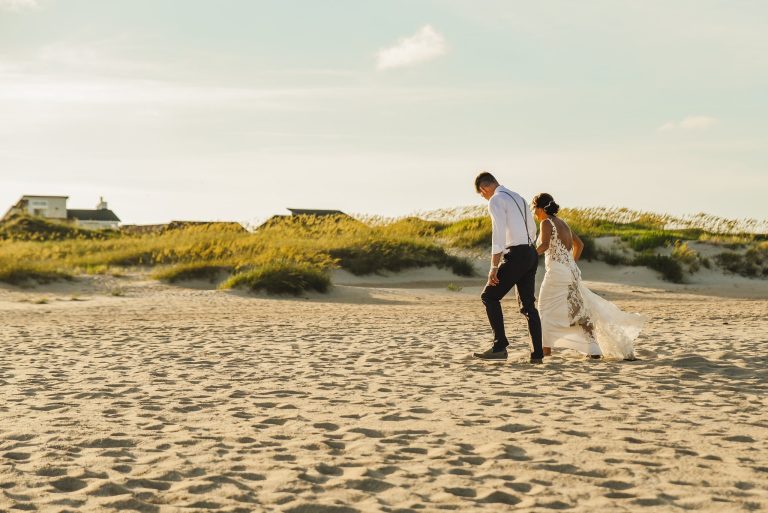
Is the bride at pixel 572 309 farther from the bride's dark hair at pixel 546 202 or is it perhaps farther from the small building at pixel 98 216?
the small building at pixel 98 216

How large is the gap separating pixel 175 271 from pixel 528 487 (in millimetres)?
20596

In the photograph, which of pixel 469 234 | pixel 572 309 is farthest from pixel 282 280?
pixel 572 309

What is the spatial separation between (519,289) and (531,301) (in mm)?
179

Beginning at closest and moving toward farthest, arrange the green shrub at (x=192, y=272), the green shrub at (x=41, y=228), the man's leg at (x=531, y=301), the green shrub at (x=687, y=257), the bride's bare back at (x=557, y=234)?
1. the man's leg at (x=531, y=301)
2. the bride's bare back at (x=557, y=234)
3. the green shrub at (x=192, y=272)
4. the green shrub at (x=687, y=257)
5. the green shrub at (x=41, y=228)

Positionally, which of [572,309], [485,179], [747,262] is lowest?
[572,309]

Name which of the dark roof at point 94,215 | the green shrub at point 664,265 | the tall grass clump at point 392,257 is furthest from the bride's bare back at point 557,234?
the dark roof at point 94,215

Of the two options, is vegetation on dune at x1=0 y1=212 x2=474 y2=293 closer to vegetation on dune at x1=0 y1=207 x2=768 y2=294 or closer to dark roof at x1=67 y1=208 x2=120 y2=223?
vegetation on dune at x1=0 y1=207 x2=768 y2=294

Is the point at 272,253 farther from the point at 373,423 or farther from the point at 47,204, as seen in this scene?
the point at 47,204

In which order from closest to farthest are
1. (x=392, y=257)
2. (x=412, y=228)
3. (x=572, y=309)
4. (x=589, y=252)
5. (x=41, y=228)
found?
(x=572, y=309), (x=392, y=257), (x=589, y=252), (x=412, y=228), (x=41, y=228)

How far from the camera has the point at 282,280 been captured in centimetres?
2194

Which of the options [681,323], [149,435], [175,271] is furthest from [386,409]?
[175,271]

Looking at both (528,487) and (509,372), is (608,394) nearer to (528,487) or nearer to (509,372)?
(509,372)

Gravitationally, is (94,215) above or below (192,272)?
above

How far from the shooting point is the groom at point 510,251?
29.6 feet
